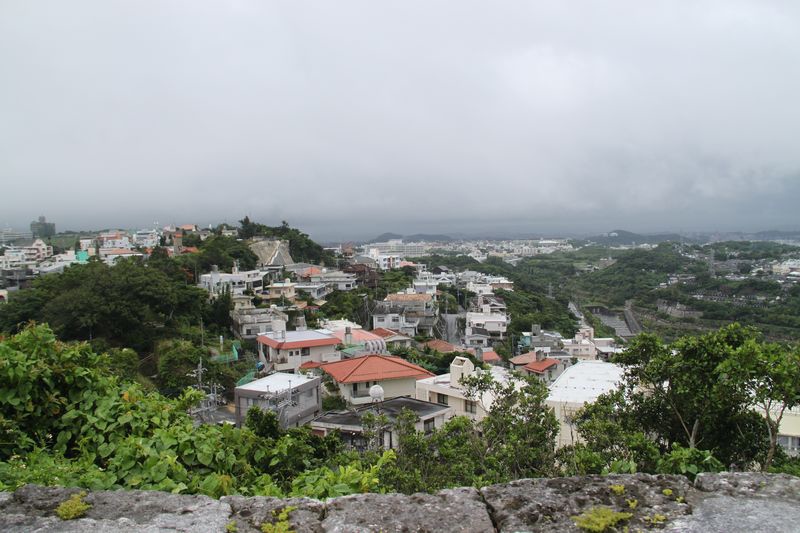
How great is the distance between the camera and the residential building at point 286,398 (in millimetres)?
14039

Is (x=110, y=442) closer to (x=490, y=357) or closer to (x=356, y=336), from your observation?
(x=356, y=336)

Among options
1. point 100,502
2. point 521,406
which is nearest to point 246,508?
Result: point 100,502

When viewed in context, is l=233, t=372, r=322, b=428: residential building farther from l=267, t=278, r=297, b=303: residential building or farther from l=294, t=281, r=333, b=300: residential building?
l=294, t=281, r=333, b=300: residential building

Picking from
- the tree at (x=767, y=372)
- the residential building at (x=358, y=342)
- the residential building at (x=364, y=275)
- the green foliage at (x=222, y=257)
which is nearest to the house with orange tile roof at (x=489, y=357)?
the residential building at (x=358, y=342)

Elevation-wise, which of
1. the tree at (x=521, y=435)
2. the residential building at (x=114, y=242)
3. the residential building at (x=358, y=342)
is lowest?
the residential building at (x=358, y=342)

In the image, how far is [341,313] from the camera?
36781 millimetres

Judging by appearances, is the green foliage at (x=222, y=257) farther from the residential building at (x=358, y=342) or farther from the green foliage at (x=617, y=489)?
the green foliage at (x=617, y=489)

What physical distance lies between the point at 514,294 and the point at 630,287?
2934cm

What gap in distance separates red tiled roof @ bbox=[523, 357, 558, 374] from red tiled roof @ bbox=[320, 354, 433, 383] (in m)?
9.37

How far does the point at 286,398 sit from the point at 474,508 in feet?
40.8

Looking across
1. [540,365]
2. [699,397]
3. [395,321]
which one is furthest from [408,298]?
[699,397]

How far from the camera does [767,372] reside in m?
5.25

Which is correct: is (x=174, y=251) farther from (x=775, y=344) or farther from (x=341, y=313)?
(x=775, y=344)

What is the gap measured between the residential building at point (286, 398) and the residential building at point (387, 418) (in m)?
1.22
